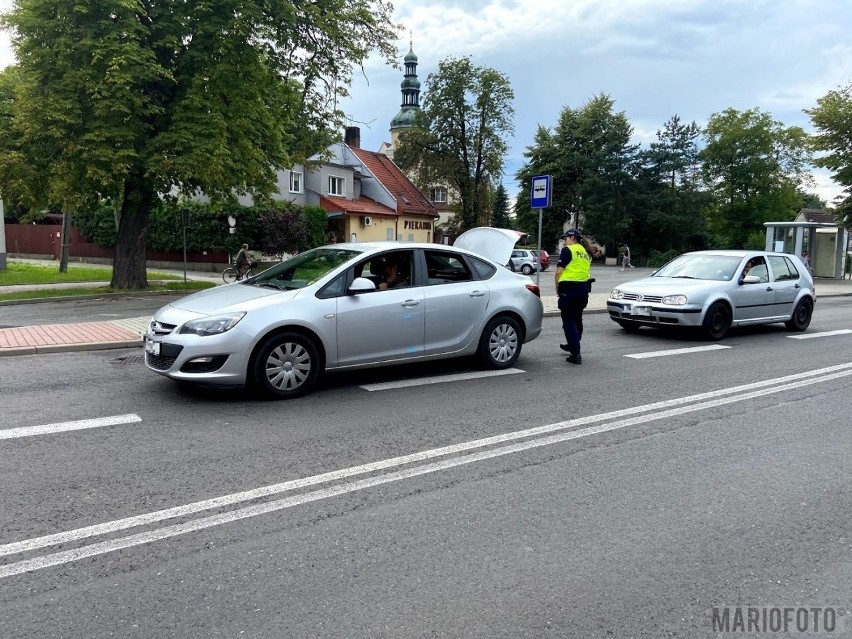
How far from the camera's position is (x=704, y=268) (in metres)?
12.4

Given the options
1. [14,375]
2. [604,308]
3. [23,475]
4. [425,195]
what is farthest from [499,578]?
[425,195]

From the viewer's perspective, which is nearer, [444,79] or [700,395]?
[700,395]

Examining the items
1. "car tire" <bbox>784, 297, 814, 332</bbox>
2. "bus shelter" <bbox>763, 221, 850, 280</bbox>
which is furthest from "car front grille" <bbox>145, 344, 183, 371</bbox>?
"bus shelter" <bbox>763, 221, 850, 280</bbox>

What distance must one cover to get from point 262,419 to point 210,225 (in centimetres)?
2975

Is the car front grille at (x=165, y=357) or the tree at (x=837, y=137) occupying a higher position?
the tree at (x=837, y=137)

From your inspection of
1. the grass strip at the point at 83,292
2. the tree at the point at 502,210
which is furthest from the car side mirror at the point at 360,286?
the tree at the point at 502,210

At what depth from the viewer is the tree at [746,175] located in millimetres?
65938

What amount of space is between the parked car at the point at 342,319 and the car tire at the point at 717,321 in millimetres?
4015

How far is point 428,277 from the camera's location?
7.93 meters

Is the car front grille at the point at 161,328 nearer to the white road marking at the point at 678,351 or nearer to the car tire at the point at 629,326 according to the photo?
the white road marking at the point at 678,351

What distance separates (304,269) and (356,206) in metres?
36.8

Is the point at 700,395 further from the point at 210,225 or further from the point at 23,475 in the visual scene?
the point at 210,225

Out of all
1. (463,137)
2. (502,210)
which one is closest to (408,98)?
(502,210)

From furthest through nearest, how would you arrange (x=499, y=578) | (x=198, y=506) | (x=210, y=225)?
(x=210, y=225) → (x=198, y=506) → (x=499, y=578)
